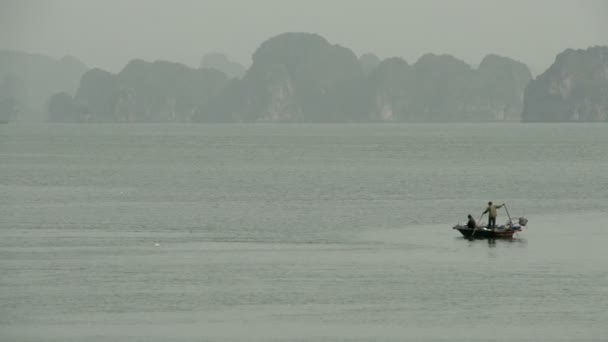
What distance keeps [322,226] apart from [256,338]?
110 feet

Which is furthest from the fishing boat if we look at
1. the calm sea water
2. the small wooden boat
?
the calm sea water

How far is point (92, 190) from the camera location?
10219 centimetres

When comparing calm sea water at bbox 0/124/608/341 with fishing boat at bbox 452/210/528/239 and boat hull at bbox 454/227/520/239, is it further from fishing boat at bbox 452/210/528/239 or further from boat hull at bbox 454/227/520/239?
boat hull at bbox 454/227/520/239

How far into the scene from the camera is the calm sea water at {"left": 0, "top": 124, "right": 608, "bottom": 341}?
40656 mm

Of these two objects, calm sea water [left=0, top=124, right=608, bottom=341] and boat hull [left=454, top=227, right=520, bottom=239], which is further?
boat hull [left=454, top=227, right=520, bottom=239]

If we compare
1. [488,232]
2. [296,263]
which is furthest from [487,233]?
[296,263]

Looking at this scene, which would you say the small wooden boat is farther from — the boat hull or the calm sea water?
the calm sea water

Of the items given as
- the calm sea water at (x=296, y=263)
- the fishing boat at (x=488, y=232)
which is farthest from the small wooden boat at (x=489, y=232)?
the calm sea water at (x=296, y=263)

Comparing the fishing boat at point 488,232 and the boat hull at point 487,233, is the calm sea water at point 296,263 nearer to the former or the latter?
the fishing boat at point 488,232

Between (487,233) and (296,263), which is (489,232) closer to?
(487,233)

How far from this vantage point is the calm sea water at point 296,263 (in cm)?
4066

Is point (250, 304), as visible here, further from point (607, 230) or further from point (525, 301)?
point (607, 230)

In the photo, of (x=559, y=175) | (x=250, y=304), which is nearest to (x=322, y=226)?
(x=250, y=304)

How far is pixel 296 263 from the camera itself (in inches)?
2152
